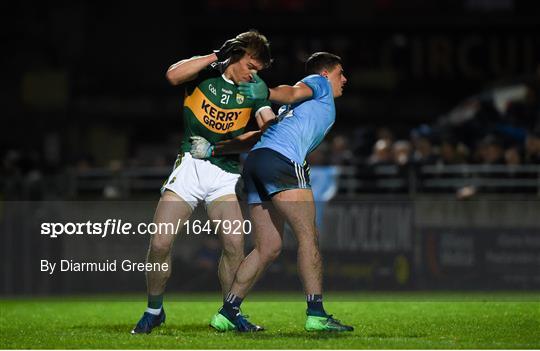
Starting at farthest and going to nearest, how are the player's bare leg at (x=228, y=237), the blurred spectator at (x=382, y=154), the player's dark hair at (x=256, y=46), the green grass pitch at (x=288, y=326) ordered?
the blurred spectator at (x=382, y=154)
the player's bare leg at (x=228, y=237)
the player's dark hair at (x=256, y=46)
the green grass pitch at (x=288, y=326)

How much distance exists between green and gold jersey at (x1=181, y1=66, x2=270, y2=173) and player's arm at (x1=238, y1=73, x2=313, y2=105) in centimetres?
28

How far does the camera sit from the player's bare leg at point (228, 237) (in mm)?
10266

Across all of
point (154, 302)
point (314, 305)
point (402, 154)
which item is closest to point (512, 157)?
point (402, 154)

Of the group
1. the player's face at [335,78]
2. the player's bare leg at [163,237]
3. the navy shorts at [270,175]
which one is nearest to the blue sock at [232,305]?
the player's bare leg at [163,237]

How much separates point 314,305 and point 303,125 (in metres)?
1.39

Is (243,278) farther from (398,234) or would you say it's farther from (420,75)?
(420,75)

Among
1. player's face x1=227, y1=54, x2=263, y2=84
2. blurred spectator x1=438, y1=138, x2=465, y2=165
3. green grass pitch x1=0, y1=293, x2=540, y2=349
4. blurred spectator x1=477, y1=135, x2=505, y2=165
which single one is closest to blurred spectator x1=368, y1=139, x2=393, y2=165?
blurred spectator x1=438, y1=138, x2=465, y2=165

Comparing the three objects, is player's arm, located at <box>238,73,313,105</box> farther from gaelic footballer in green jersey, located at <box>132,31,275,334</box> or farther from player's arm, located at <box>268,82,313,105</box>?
gaelic footballer in green jersey, located at <box>132,31,275,334</box>

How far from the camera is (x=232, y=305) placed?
395 inches

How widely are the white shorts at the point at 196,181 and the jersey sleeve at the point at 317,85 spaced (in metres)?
1.02

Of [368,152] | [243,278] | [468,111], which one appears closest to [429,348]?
[243,278]

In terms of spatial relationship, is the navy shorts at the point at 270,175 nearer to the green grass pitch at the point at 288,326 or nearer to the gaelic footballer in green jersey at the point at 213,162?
the gaelic footballer in green jersey at the point at 213,162

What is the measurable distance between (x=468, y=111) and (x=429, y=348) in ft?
49.5

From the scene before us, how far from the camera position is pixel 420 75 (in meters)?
A: 32.8
